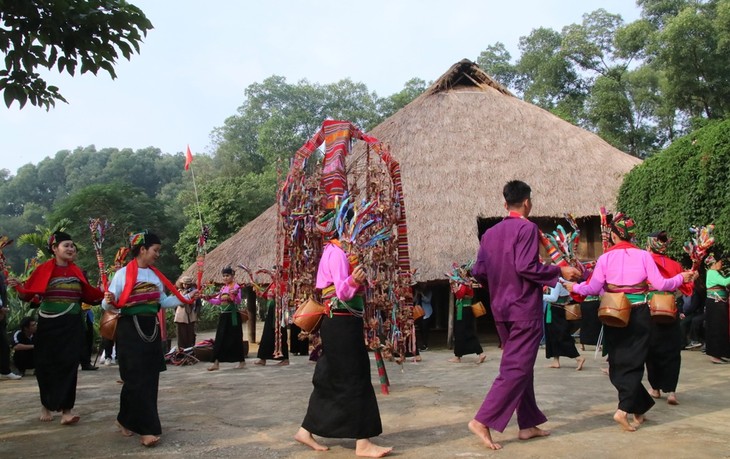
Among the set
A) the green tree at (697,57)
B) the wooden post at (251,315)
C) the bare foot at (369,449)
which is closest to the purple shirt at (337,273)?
the bare foot at (369,449)

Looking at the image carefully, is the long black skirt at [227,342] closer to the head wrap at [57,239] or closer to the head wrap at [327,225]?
the head wrap at [57,239]

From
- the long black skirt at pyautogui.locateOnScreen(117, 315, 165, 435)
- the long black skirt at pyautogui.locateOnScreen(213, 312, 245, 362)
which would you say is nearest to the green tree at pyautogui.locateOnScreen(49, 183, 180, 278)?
the long black skirt at pyautogui.locateOnScreen(213, 312, 245, 362)

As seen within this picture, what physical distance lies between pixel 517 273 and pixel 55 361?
4.34 m

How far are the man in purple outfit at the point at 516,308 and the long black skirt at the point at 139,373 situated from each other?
2567 mm

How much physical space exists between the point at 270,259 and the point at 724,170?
9346 mm

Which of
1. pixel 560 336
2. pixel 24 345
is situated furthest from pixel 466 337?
pixel 24 345

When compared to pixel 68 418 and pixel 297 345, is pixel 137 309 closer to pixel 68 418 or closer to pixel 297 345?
pixel 68 418

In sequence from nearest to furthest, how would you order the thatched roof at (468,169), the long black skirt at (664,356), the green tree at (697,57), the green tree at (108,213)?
the long black skirt at (664,356) → the thatched roof at (468,169) → the green tree at (697,57) → the green tree at (108,213)

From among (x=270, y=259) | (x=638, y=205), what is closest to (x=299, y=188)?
(x=270, y=259)

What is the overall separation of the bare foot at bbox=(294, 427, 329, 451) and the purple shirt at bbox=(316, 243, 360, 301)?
3.49ft

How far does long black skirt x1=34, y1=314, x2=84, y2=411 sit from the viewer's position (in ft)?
20.4

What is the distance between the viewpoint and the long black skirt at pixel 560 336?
9758 millimetres

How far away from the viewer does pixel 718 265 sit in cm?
1010

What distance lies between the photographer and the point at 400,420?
5.97 metres
